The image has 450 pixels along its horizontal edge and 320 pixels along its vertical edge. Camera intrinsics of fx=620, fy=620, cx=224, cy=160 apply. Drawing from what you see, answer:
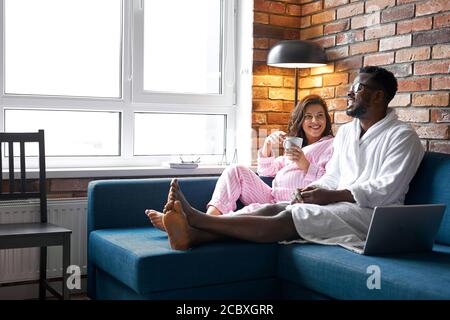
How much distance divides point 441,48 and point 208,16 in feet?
5.37

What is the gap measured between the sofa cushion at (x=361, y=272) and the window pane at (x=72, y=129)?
1588 mm

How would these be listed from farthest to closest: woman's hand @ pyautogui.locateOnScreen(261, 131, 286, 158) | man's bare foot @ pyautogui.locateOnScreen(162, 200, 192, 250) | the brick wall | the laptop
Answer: woman's hand @ pyautogui.locateOnScreen(261, 131, 286, 158), the brick wall, man's bare foot @ pyautogui.locateOnScreen(162, 200, 192, 250), the laptop

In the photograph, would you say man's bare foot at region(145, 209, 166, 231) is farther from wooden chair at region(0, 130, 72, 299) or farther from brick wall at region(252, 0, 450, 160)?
brick wall at region(252, 0, 450, 160)

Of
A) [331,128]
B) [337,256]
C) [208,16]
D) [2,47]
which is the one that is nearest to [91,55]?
[2,47]

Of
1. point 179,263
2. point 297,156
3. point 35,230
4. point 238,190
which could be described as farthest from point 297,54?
point 35,230

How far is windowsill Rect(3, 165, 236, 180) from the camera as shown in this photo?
11.4ft

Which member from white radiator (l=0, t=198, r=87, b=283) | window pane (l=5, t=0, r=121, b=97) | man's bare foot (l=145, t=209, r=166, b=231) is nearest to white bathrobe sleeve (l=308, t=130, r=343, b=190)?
man's bare foot (l=145, t=209, r=166, b=231)

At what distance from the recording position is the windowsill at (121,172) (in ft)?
11.4

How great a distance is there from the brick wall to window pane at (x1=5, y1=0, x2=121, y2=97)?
0.97 meters

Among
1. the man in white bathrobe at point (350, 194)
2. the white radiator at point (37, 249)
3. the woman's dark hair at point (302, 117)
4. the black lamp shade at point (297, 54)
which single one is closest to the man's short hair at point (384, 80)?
the man in white bathrobe at point (350, 194)

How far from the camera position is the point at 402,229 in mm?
2568

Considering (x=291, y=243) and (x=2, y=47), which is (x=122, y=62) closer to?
(x=2, y=47)

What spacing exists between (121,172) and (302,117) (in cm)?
112

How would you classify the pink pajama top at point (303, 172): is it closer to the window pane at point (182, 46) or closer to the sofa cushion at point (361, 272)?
the sofa cushion at point (361, 272)
